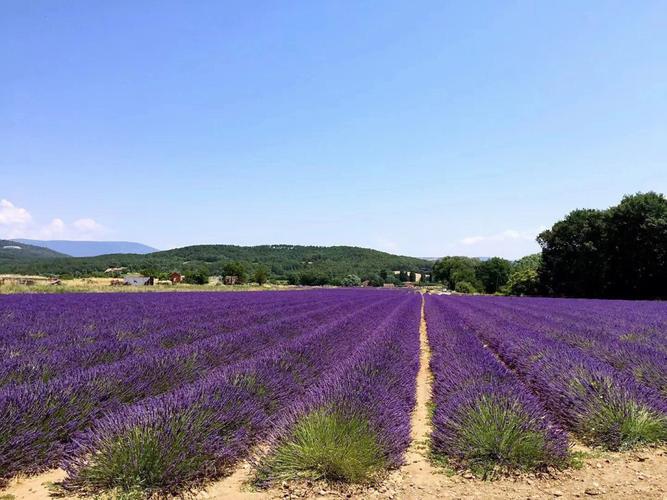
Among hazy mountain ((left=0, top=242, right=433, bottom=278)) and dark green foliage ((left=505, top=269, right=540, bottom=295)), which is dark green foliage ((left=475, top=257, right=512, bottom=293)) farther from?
dark green foliage ((left=505, top=269, right=540, bottom=295))

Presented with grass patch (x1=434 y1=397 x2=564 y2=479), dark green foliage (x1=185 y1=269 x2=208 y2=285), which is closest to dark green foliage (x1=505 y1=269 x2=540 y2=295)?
dark green foliage (x1=185 y1=269 x2=208 y2=285)

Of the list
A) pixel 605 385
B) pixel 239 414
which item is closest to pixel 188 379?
pixel 239 414

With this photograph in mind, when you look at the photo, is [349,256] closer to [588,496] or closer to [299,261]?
[299,261]

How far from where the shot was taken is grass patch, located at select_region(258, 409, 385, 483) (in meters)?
2.96

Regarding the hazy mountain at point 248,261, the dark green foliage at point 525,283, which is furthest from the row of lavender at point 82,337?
the hazy mountain at point 248,261

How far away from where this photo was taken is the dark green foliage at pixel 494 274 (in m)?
89.3

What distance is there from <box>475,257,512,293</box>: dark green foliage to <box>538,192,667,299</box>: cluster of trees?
42.1 metres

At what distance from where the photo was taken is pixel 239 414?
12.3ft

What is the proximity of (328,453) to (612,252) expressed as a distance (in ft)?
148

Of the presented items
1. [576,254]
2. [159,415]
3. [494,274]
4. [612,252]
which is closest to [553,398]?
[159,415]

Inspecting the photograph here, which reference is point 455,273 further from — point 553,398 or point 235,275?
point 553,398

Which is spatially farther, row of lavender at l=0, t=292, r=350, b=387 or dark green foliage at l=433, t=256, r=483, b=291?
dark green foliage at l=433, t=256, r=483, b=291

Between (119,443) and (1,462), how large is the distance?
0.86 meters

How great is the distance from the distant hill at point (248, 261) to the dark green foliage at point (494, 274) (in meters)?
27.6
